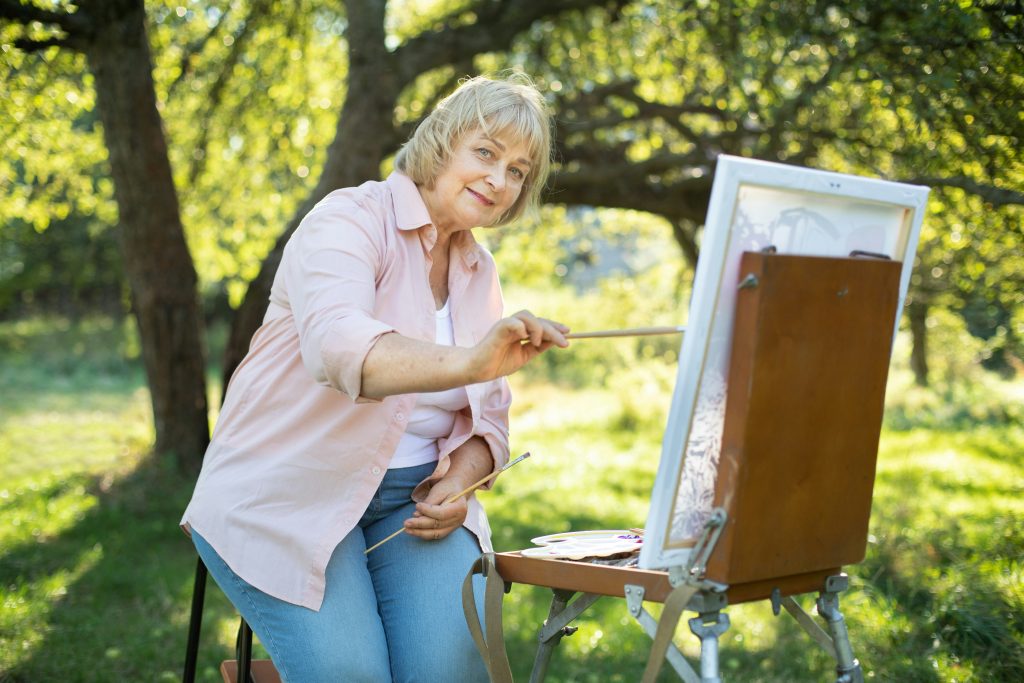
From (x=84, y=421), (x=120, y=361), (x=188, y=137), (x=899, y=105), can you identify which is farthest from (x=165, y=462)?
(x=120, y=361)

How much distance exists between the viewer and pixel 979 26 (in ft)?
9.79

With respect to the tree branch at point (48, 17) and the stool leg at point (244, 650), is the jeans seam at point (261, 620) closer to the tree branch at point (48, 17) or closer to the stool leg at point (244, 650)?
the stool leg at point (244, 650)

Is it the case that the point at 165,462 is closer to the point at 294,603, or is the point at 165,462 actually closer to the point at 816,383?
the point at 294,603

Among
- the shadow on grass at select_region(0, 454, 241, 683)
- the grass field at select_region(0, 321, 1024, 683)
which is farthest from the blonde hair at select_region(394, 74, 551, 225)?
the shadow on grass at select_region(0, 454, 241, 683)

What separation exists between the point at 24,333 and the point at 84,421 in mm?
8544

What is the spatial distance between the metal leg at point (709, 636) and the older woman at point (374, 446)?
2.29ft

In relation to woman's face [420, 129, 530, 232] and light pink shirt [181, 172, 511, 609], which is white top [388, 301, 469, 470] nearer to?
light pink shirt [181, 172, 511, 609]

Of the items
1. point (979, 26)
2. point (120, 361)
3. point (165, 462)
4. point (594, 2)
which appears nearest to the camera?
point (979, 26)

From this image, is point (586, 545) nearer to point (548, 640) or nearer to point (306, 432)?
point (548, 640)

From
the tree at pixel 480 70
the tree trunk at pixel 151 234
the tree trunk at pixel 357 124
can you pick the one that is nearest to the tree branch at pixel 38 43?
the tree at pixel 480 70

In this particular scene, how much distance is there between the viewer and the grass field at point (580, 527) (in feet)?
11.2

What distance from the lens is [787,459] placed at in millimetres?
1623


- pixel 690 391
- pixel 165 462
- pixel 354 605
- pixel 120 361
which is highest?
pixel 690 391

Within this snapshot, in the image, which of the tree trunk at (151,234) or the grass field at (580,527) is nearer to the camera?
the grass field at (580,527)
